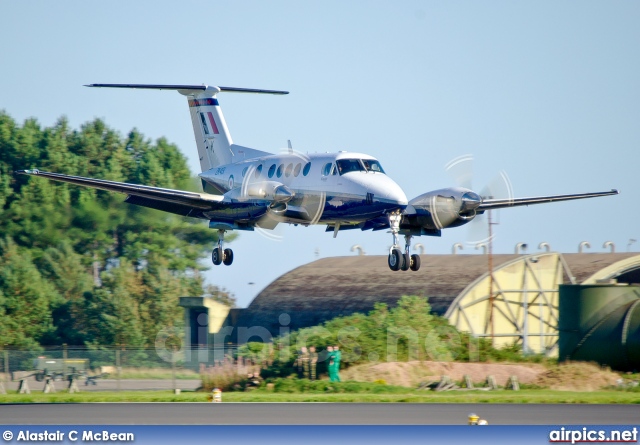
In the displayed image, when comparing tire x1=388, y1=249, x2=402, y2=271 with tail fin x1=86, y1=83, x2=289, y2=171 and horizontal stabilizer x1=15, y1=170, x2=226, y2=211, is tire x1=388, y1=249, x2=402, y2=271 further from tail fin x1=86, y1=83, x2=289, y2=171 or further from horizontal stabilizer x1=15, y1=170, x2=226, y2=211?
tail fin x1=86, y1=83, x2=289, y2=171

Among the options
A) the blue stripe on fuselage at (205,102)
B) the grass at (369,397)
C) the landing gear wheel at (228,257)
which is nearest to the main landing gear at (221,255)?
the landing gear wheel at (228,257)

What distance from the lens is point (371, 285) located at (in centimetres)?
5556

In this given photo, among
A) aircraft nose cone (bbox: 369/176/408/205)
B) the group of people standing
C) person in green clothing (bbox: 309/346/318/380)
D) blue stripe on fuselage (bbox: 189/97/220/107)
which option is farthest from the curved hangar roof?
aircraft nose cone (bbox: 369/176/408/205)

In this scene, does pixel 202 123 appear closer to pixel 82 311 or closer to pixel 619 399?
pixel 619 399

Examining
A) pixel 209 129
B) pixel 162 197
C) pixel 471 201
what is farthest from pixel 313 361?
pixel 471 201

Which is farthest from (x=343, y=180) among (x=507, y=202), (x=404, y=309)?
(x=404, y=309)

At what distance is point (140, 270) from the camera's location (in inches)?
2454

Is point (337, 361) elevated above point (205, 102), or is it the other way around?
point (205, 102)

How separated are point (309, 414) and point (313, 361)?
41.7 ft

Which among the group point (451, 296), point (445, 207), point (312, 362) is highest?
point (445, 207)

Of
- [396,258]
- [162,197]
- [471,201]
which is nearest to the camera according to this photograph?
[471,201]

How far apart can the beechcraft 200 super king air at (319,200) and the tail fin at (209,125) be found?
2743 mm

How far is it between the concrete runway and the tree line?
23.6m

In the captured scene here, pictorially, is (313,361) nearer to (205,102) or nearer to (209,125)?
(209,125)
